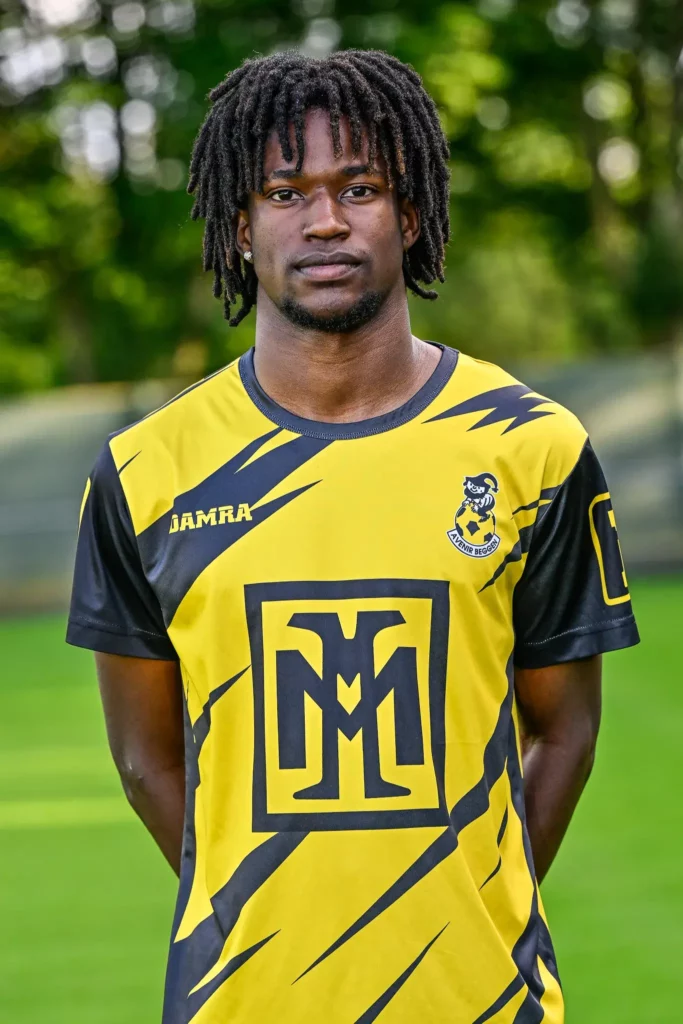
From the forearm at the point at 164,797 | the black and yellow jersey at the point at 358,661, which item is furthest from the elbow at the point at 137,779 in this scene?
the black and yellow jersey at the point at 358,661

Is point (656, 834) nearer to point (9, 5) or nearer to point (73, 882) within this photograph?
point (73, 882)

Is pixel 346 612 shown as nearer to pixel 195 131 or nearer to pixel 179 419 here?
pixel 179 419

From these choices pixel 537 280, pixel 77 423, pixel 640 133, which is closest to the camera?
pixel 77 423

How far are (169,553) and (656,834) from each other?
4595mm

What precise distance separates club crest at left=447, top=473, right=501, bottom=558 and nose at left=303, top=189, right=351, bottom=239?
418mm

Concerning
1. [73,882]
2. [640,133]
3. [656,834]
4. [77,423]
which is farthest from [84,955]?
[640,133]

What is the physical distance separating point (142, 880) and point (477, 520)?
4.21 meters

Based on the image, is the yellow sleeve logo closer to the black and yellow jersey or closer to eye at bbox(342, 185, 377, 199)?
the black and yellow jersey

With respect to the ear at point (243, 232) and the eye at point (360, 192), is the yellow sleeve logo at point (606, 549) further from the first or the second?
the ear at point (243, 232)

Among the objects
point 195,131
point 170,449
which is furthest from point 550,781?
point 195,131

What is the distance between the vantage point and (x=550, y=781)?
2.50 meters

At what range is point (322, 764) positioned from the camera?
2205 millimetres

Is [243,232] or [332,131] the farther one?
[243,232]

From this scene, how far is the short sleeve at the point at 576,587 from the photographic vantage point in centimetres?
236
